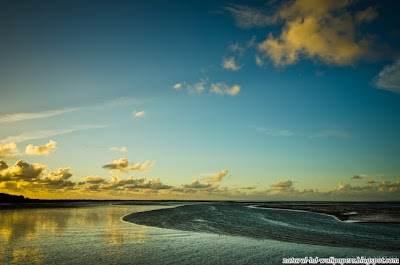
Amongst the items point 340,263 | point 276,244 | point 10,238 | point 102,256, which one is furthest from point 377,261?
point 10,238

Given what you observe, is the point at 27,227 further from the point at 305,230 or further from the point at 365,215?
the point at 365,215

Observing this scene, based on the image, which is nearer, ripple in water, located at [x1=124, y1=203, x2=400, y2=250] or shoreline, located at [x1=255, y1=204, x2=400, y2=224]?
ripple in water, located at [x1=124, y1=203, x2=400, y2=250]

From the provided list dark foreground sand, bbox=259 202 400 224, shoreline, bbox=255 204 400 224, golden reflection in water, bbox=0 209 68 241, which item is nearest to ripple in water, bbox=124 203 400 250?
shoreline, bbox=255 204 400 224

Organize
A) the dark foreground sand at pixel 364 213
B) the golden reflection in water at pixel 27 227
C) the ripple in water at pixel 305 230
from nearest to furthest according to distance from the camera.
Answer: the ripple in water at pixel 305 230 < the golden reflection in water at pixel 27 227 < the dark foreground sand at pixel 364 213

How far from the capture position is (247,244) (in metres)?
21.3

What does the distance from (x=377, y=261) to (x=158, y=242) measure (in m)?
14.8

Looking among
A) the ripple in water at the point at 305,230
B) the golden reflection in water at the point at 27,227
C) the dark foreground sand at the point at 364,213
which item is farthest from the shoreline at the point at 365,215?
the golden reflection in water at the point at 27,227

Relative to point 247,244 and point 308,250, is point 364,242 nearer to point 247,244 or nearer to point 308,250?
point 308,250

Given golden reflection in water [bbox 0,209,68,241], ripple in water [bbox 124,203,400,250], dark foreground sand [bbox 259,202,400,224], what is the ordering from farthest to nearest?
dark foreground sand [bbox 259,202,400,224]
golden reflection in water [bbox 0,209,68,241]
ripple in water [bbox 124,203,400,250]

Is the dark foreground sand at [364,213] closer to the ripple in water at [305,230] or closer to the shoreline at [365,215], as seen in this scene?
the shoreline at [365,215]

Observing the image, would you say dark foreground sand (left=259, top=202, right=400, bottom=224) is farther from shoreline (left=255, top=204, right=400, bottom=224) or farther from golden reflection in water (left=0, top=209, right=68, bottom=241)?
golden reflection in water (left=0, top=209, right=68, bottom=241)

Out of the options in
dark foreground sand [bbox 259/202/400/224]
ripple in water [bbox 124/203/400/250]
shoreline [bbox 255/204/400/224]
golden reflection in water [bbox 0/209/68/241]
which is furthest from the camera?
dark foreground sand [bbox 259/202/400/224]

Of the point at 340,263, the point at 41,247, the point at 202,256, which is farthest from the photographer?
the point at 41,247

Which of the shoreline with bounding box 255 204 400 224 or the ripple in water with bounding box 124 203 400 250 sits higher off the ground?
the ripple in water with bounding box 124 203 400 250
